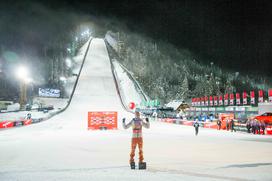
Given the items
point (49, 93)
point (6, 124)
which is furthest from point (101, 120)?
point (49, 93)

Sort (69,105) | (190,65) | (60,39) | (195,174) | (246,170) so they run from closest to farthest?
1. (195,174)
2. (246,170)
3. (69,105)
4. (60,39)
5. (190,65)

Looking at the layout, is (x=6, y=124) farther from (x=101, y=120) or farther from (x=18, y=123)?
(x=101, y=120)

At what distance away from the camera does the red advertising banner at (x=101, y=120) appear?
107 feet

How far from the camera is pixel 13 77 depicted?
92.9 m

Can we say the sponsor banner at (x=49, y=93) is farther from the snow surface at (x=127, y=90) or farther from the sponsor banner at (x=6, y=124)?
the sponsor banner at (x=6, y=124)

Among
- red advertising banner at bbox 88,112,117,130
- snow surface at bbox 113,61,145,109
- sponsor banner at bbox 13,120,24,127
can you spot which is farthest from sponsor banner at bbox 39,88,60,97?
red advertising banner at bbox 88,112,117,130

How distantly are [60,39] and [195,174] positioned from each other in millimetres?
165100

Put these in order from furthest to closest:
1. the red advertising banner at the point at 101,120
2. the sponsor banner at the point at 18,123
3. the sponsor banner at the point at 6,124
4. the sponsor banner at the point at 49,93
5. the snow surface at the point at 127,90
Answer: the snow surface at the point at 127,90 → the sponsor banner at the point at 49,93 → the sponsor banner at the point at 18,123 → the red advertising banner at the point at 101,120 → the sponsor banner at the point at 6,124

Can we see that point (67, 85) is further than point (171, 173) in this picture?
Yes

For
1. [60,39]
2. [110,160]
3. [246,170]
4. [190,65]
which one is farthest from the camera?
[190,65]

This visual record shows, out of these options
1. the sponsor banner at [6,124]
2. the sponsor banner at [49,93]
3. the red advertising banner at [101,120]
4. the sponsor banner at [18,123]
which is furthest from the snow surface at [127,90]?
the sponsor banner at [6,124]

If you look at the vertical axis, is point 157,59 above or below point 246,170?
above

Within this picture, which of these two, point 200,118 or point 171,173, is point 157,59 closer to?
point 200,118

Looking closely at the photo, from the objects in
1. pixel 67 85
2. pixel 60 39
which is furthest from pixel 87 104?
pixel 60 39
